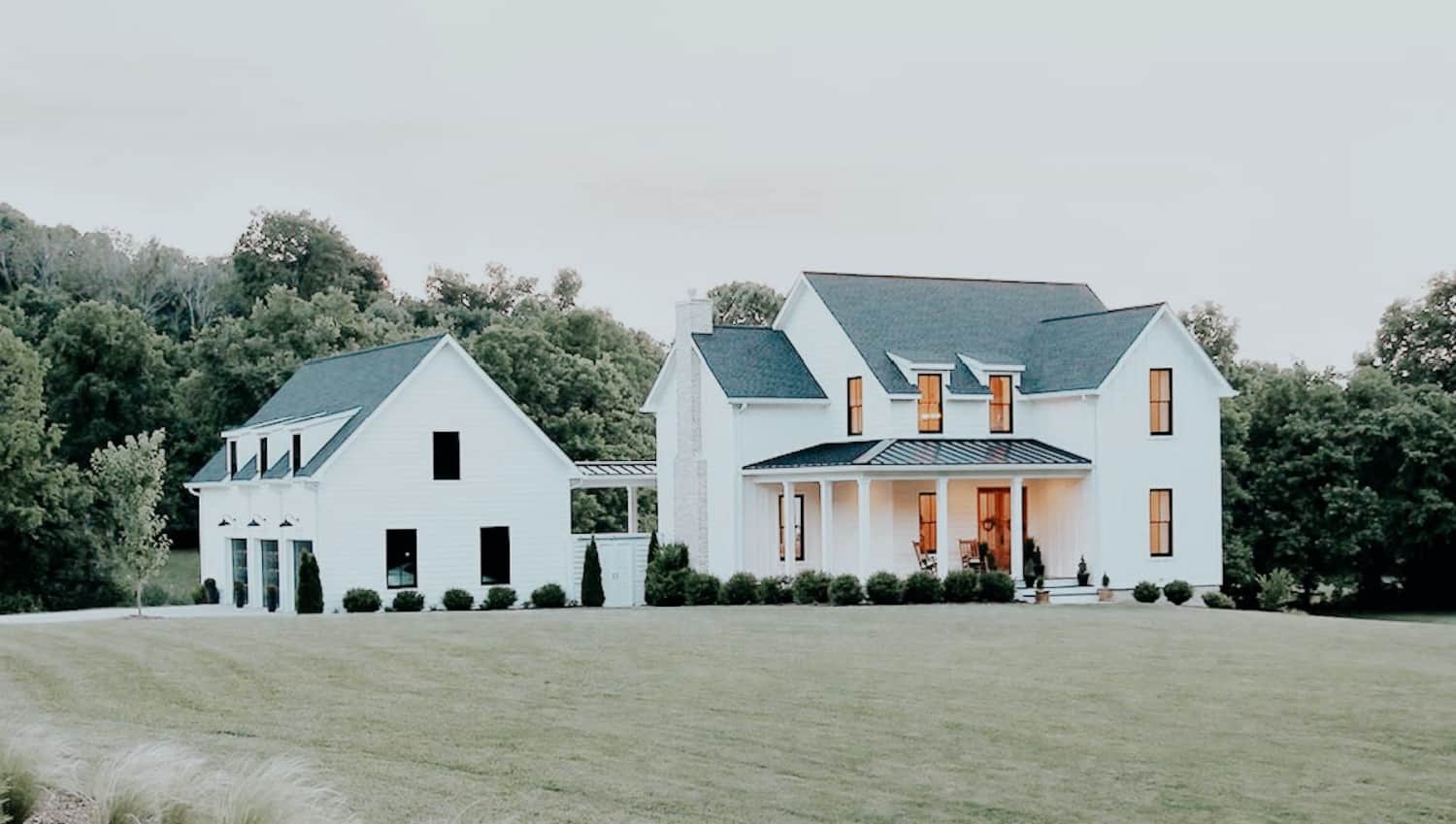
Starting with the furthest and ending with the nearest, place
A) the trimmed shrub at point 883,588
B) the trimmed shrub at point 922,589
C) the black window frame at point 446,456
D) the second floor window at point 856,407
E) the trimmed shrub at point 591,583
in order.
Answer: the black window frame at point 446,456 < the second floor window at point 856,407 < the trimmed shrub at point 591,583 < the trimmed shrub at point 922,589 < the trimmed shrub at point 883,588

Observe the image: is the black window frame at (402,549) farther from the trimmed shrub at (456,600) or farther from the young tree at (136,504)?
the young tree at (136,504)

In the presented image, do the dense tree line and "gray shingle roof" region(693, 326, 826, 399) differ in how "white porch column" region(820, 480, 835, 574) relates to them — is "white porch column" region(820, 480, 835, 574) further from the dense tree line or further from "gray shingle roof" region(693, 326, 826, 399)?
the dense tree line

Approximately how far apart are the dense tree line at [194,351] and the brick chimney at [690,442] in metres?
14.9

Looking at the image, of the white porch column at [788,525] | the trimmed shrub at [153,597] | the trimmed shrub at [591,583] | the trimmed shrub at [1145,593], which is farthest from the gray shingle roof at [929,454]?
the trimmed shrub at [153,597]

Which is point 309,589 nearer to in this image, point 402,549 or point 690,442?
point 402,549

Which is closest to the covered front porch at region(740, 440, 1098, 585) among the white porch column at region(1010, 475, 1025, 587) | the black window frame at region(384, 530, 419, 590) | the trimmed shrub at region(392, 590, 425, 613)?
the white porch column at region(1010, 475, 1025, 587)

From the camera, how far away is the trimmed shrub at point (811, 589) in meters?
39.1

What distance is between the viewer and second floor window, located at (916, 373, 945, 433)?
44.2m

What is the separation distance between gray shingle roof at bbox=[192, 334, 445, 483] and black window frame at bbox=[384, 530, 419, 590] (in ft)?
8.59

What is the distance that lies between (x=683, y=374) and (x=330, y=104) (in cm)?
1208

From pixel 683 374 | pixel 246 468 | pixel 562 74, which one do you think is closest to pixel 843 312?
pixel 683 374

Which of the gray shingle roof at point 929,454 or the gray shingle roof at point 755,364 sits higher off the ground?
the gray shingle roof at point 755,364

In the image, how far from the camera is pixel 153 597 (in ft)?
171

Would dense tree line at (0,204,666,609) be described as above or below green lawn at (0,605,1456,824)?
above
